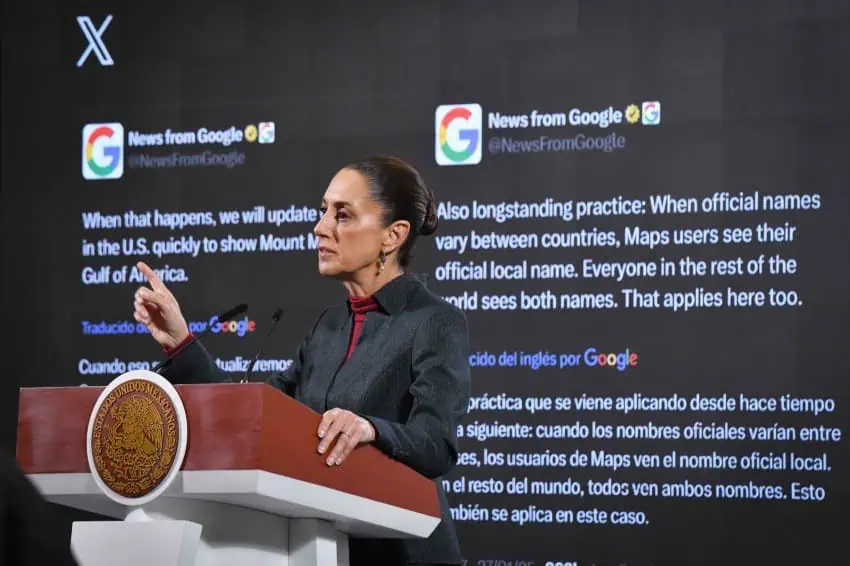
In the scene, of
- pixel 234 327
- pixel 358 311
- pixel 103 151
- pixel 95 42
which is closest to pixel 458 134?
pixel 234 327

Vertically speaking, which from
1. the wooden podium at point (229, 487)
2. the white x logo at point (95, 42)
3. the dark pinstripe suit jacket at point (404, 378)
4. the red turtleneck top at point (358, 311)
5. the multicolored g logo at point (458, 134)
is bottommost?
the wooden podium at point (229, 487)

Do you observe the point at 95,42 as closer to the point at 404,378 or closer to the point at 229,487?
the point at 404,378

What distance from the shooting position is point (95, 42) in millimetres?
5016

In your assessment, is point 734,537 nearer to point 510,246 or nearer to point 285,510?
point 510,246

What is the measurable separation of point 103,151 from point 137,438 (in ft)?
11.3

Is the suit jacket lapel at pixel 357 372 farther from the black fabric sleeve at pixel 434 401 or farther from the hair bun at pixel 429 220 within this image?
the hair bun at pixel 429 220

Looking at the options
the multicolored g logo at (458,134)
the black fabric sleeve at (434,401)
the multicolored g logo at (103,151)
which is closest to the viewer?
the black fabric sleeve at (434,401)

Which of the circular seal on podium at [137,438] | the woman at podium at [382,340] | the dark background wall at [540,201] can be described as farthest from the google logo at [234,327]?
the circular seal on podium at [137,438]

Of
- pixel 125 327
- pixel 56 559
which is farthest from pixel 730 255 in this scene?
pixel 56 559

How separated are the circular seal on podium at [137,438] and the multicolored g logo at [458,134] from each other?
295 centimetres

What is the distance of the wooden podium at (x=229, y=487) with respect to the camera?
64.4 inches

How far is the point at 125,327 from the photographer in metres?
4.82

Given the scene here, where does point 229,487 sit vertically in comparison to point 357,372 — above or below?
below

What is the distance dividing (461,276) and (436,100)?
0.68 m
